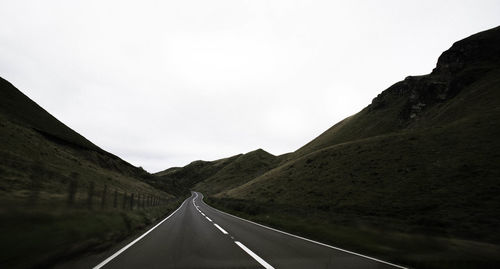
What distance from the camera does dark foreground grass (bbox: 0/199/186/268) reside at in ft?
20.6

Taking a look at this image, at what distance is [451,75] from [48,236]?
102075 millimetres

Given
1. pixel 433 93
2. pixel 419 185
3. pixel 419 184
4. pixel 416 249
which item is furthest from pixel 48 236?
pixel 433 93

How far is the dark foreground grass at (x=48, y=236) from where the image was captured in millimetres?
6293

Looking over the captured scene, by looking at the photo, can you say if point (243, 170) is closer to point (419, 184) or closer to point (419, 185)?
point (419, 184)

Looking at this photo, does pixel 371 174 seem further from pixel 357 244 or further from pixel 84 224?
pixel 84 224

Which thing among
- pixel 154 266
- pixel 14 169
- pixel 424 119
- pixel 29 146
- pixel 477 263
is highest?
pixel 424 119

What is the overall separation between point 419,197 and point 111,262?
1357 inches

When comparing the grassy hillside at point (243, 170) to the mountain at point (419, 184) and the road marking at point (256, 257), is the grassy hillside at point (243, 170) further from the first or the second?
the road marking at point (256, 257)

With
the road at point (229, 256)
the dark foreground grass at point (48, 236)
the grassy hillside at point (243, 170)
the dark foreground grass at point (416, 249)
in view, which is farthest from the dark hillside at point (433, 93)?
the dark foreground grass at point (48, 236)

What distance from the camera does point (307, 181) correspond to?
55781mm

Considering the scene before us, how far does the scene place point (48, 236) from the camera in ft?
25.4

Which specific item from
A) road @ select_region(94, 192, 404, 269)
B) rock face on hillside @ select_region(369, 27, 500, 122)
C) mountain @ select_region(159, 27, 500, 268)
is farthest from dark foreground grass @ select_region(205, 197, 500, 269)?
rock face on hillside @ select_region(369, 27, 500, 122)

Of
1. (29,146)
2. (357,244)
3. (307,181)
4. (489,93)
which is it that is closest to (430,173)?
(307,181)

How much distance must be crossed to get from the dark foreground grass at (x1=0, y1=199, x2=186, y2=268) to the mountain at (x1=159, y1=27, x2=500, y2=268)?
28.1 feet
